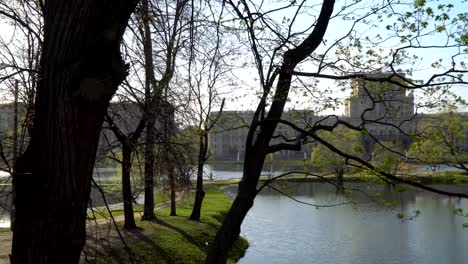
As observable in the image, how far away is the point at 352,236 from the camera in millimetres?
21297

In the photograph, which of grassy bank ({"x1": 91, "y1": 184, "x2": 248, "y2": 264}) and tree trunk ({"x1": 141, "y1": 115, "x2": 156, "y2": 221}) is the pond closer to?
grassy bank ({"x1": 91, "y1": 184, "x2": 248, "y2": 264})

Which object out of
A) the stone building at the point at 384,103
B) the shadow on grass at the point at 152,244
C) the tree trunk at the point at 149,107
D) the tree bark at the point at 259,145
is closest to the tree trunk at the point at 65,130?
the tree bark at the point at 259,145

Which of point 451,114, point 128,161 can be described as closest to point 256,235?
point 128,161

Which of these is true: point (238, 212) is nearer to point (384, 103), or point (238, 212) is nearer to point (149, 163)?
point (384, 103)

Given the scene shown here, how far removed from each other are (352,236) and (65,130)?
19.9 meters

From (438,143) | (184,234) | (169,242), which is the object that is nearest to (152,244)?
(169,242)

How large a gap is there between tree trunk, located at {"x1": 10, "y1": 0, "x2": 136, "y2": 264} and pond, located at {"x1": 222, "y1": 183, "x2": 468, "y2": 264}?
11172 mm

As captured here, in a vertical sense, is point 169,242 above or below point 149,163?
below

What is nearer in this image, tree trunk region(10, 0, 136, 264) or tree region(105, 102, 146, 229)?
tree trunk region(10, 0, 136, 264)

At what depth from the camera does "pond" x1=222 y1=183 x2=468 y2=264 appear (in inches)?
701

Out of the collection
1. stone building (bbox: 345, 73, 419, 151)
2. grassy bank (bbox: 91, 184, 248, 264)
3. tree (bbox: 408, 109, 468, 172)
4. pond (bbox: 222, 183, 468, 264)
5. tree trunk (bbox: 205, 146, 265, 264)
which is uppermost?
stone building (bbox: 345, 73, 419, 151)

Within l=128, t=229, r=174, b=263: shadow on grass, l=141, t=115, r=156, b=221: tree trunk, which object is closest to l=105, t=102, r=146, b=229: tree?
l=141, t=115, r=156, b=221: tree trunk

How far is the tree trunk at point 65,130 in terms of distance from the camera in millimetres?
2703

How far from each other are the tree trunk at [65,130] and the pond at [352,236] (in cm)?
1117
